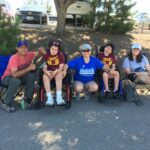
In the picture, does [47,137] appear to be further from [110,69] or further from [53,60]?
[110,69]

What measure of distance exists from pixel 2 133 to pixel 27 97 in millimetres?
1346

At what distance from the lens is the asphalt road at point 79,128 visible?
16.3 ft

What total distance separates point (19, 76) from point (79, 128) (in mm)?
1588

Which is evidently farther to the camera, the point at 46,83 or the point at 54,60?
the point at 54,60

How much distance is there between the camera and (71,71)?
6867 millimetres

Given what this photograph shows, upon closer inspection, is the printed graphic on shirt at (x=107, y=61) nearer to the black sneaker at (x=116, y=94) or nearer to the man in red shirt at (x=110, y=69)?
the man in red shirt at (x=110, y=69)

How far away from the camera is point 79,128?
5.57m

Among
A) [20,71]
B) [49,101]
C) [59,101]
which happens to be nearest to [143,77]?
[59,101]

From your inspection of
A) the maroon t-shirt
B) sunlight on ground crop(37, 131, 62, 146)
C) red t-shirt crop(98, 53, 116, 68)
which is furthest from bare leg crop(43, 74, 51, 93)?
red t-shirt crop(98, 53, 116, 68)

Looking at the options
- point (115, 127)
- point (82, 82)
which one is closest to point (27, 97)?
point (82, 82)

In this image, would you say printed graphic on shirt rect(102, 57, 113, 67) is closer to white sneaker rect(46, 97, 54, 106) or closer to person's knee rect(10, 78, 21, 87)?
white sneaker rect(46, 97, 54, 106)

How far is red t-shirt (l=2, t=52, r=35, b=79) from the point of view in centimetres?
644

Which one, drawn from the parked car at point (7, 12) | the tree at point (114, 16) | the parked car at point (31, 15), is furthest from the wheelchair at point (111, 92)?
the parked car at point (31, 15)

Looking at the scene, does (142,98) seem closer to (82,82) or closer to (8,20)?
(82,82)
